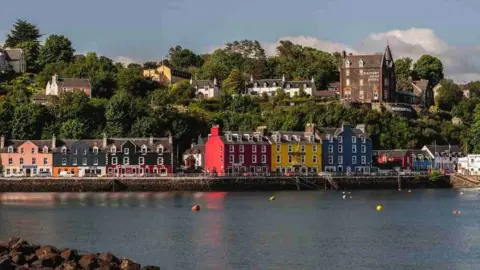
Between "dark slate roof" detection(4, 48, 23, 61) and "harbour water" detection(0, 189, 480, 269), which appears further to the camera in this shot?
"dark slate roof" detection(4, 48, 23, 61)

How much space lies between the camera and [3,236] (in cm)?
5034

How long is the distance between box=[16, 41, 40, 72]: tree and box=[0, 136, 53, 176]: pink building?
40.3 m

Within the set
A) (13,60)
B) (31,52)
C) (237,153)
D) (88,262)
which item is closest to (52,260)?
(88,262)

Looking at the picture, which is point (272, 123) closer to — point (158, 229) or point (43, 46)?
point (43, 46)

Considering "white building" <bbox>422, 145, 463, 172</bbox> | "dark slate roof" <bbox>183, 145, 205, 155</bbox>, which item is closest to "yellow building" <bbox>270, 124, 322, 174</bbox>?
"dark slate roof" <bbox>183, 145, 205, 155</bbox>

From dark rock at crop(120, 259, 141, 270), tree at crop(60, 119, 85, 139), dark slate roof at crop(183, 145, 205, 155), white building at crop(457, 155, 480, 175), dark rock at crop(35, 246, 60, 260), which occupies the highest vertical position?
tree at crop(60, 119, 85, 139)

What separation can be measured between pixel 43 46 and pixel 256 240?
312 ft

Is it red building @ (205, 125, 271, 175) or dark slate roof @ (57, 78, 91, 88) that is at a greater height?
dark slate roof @ (57, 78, 91, 88)

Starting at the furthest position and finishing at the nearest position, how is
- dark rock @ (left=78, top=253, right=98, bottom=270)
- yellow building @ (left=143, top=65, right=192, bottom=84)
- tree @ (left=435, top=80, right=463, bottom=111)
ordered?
1. yellow building @ (left=143, top=65, right=192, bottom=84)
2. tree @ (left=435, top=80, right=463, bottom=111)
3. dark rock @ (left=78, top=253, right=98, bottom=270)

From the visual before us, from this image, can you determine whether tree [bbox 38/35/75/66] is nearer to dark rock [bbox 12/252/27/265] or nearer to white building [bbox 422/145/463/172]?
white building [bbox 422/145/463/172]

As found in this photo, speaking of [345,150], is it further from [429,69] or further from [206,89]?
[429,69]

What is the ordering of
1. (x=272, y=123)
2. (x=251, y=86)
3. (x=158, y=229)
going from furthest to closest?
(x=251, y=86), (x=272, y=123), (x=158, y=229)

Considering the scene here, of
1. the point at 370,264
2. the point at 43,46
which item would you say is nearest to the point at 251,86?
the point at 43,46

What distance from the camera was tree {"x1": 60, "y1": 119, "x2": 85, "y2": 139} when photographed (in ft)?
343
